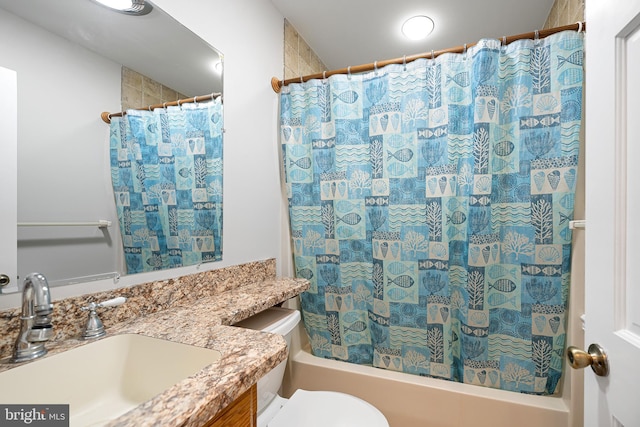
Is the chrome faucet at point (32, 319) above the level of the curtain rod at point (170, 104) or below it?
below

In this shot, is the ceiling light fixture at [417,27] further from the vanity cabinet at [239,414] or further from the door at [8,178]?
the vanity cabinet at [239,414]

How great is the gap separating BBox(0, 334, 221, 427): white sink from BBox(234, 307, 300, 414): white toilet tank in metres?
0.47

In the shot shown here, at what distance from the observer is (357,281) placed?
1.65 m

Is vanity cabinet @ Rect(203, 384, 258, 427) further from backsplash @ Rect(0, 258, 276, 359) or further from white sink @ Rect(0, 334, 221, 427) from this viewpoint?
backsplash @ Rect(0, 258, 276, 359)

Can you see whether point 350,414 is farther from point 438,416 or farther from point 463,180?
point 463,180

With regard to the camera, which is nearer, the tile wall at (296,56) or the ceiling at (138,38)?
the ceiling at (138,38)

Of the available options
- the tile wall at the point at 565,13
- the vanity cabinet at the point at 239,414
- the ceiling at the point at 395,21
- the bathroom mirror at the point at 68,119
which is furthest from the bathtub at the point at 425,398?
the ceiling at the point at 395,21

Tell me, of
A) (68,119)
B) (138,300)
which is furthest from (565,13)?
(138,300)

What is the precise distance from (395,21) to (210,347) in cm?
208

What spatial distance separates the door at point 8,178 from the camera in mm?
696

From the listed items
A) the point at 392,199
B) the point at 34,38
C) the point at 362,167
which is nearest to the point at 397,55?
the point at 362,167

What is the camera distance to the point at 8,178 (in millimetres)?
705

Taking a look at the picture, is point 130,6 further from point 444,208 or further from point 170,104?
point 444,208

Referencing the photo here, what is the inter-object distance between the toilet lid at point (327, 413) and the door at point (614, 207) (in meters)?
0.73
